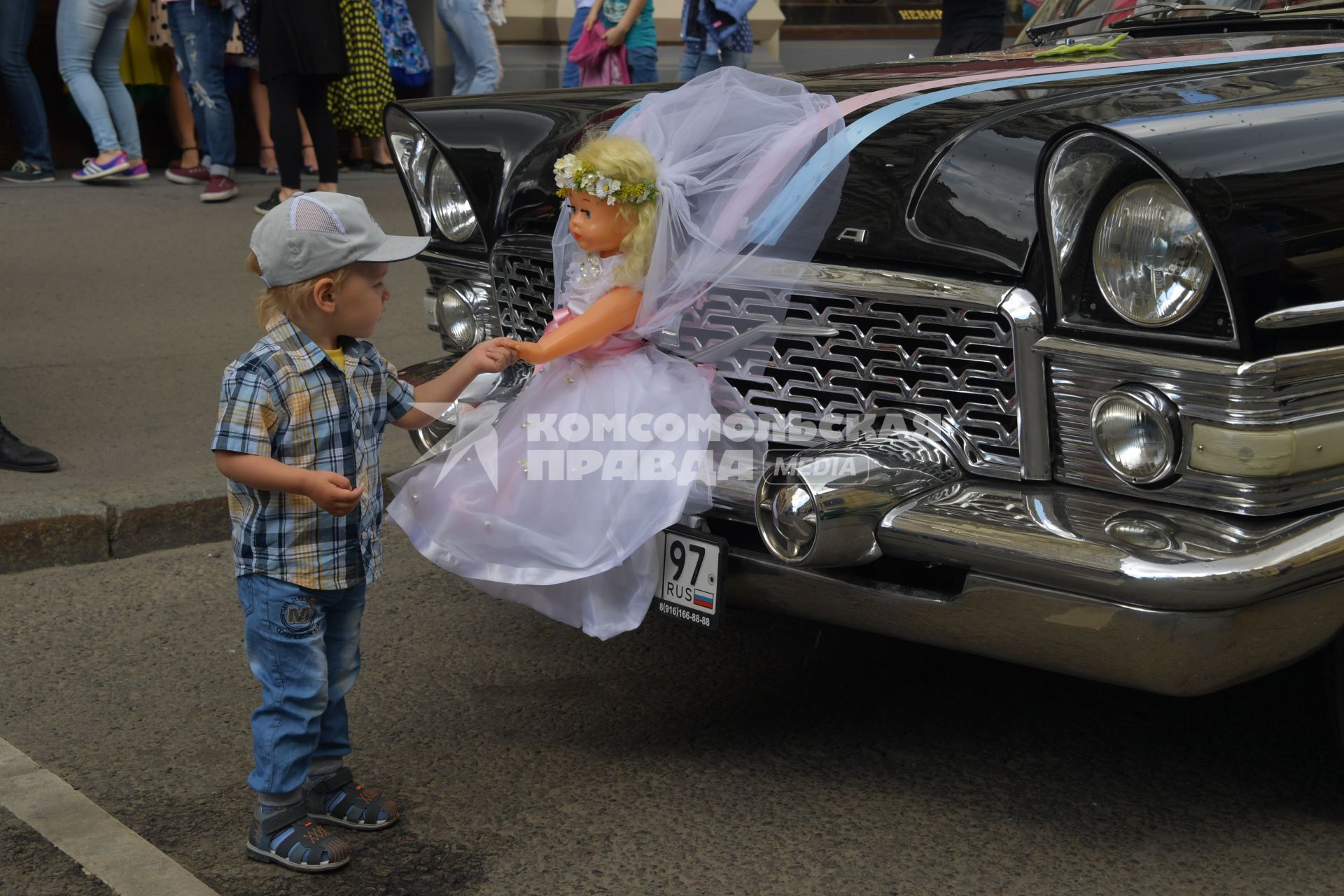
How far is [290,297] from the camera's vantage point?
252cm

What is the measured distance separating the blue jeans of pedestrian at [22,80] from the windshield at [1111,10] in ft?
18.1

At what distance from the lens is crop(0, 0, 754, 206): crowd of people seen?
290 inches

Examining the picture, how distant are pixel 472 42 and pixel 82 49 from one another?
7.72 feet

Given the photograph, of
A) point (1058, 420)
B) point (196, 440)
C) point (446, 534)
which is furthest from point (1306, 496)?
point (196, 440)

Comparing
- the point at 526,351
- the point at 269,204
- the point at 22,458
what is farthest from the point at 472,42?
the point at 526,351

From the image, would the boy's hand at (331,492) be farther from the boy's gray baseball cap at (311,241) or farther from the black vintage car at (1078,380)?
the black vintage car at (1078,380)

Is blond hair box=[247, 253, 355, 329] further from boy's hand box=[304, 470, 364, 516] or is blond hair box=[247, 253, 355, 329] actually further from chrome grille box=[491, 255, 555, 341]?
chrome grille box=[491, 255, 555, 341]

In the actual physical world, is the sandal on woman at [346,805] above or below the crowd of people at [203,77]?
below

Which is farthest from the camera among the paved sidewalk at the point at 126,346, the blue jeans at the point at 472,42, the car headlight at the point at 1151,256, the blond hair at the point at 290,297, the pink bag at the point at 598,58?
the blue jeans at the point at 472,42

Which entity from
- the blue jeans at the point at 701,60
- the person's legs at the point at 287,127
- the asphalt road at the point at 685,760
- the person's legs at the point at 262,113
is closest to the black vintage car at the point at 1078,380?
the asphalt road at the point at 685,760

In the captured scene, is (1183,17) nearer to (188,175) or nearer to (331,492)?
(331,492)

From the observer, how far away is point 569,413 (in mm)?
2836

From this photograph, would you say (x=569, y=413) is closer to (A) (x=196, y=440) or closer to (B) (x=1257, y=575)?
(B) (x=1257, y=575)

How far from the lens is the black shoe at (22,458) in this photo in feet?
14.6
